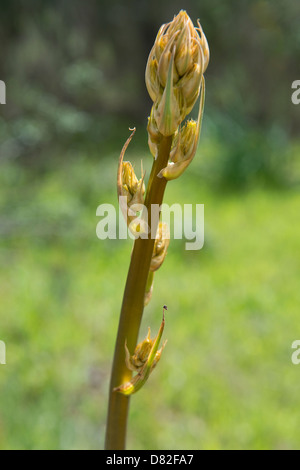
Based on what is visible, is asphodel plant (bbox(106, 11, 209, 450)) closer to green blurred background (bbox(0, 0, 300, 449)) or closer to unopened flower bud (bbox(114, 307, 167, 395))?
unopened flower bud (bbox(114, 307, 167, 395))

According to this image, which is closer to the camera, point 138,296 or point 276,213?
point 138,296

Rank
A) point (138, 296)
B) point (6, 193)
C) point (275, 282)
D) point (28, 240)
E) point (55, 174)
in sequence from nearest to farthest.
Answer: point (138, 296) → point (275, 282) → point (28, 240) → point (6, 193) → point (55, 174)

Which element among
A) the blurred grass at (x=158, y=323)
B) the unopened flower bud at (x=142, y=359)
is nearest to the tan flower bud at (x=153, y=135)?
the unopened flower bud at (x=142, y=359)

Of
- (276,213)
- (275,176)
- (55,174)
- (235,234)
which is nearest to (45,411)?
(235,234)

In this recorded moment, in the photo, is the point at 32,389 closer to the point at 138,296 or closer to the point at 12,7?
the point at 138,296

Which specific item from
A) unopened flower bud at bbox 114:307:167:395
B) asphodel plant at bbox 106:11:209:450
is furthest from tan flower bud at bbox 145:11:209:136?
unopened flower bud at bbox 114:307:167:395
